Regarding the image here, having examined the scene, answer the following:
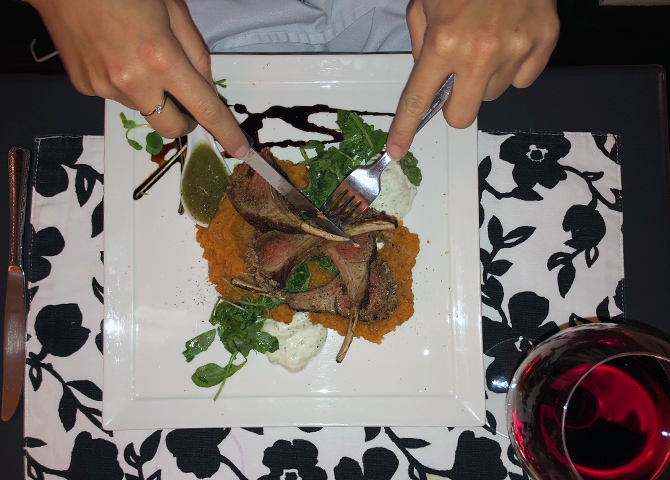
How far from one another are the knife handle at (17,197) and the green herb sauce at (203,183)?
717mm

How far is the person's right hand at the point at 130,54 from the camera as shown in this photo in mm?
1570

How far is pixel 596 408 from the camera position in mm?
1789

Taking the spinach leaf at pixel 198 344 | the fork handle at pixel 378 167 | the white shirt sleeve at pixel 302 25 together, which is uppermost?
the white shirt sleeve at pixel 302 25

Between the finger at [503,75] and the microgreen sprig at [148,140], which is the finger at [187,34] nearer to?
the microgreen sprig at [148,140]

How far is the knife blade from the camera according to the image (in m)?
2.03

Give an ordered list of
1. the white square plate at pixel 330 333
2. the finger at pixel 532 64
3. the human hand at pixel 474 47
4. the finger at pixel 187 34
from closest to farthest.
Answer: the human hand at pixel 474 47
the finger at pixel 532 64
the finger at pixel 187 34
the white square plate at pixel 330 333

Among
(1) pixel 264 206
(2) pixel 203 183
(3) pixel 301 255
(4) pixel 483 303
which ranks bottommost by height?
(4) pixel 483 303

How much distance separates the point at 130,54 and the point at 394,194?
128 cm

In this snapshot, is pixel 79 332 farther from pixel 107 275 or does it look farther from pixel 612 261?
pixel 612 261

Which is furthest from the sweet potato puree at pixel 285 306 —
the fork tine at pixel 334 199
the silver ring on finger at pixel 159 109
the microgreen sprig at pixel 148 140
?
the silver ring on finger at pixel 159 109

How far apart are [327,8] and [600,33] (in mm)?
1629

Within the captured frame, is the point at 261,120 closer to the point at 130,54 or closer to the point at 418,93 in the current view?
the point at 130,54

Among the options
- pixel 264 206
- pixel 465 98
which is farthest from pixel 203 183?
pixel 465 98

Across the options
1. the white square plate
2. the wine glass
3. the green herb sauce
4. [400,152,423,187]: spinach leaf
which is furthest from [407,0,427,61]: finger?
the wine glass
